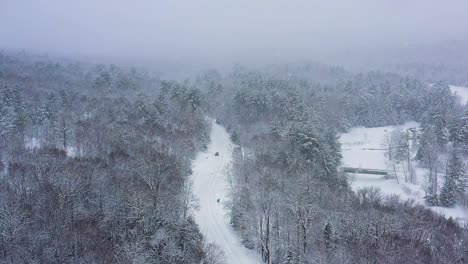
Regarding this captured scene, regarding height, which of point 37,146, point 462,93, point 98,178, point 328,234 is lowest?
point 328,234

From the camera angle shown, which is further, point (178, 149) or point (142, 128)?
point (142, 128)

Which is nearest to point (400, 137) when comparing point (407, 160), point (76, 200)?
point (407, 160)

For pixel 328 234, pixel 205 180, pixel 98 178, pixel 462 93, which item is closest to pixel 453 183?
pixel 328 234

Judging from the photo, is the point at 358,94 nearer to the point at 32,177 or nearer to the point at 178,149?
the point at 178,149

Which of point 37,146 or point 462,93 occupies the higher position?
point 462,93

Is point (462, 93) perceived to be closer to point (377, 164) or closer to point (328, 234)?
point (377, 164)

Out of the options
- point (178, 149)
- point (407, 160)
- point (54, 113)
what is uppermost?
point (54, 113)
